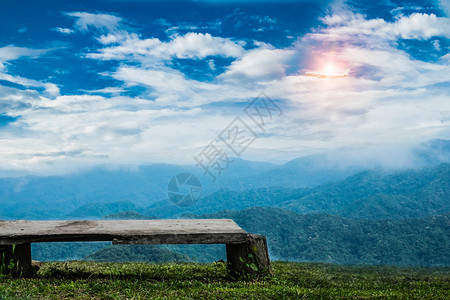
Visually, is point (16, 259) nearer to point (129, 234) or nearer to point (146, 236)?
point (129, 234)

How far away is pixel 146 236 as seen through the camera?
784 centimetres

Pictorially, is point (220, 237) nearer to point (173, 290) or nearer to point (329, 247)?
point (173, 290)

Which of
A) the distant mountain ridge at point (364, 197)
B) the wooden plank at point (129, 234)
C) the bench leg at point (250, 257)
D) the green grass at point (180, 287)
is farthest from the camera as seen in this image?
the distant mountain ridge at point (364, 197)

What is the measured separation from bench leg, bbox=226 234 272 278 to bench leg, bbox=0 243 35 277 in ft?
14.1

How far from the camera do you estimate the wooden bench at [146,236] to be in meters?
7.86

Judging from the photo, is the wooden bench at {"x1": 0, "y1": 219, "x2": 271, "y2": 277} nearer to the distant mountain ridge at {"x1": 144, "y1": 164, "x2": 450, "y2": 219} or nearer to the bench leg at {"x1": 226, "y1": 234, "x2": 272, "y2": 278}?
the bench leg at {"x1": 226, "y1": 234, "x2": 272, "y2": 278}

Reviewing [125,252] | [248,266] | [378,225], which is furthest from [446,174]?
[248,266]

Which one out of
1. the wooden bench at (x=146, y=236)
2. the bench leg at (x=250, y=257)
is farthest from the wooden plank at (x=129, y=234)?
the bench leg at (x=250, y=257)

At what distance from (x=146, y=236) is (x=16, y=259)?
2853 mm

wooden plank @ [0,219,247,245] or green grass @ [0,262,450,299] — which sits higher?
wooden plank @ [0,219,247,245]

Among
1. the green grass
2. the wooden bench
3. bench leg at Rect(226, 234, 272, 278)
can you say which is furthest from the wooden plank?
the green grass

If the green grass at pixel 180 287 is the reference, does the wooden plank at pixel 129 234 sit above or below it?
above

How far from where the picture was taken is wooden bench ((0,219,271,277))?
7.86 m

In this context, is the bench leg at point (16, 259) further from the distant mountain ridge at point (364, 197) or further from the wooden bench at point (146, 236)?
the distant mountain ridge at point (364, 197)
